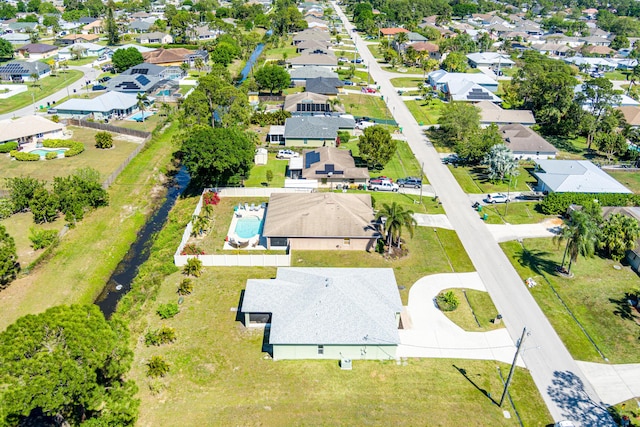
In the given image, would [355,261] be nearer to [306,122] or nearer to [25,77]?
[306,122]

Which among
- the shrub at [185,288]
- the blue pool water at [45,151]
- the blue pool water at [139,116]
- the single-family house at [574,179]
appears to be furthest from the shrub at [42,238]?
the single-family house at [574,179]

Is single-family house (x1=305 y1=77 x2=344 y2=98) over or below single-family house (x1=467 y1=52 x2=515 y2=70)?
below

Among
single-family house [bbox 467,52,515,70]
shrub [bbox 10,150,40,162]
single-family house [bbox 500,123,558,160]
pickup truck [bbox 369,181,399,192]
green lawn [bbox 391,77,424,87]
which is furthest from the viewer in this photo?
single-family house [bbox 467,52,515,70]

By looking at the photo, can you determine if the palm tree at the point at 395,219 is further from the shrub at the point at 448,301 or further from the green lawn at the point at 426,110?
the green lawn at the point at 426,110

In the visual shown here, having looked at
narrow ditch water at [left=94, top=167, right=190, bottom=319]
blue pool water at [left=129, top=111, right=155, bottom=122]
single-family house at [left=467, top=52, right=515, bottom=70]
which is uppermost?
single-family house at [left=467, top=52, right=515, bottom=70]

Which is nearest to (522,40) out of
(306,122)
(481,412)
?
(306,122)

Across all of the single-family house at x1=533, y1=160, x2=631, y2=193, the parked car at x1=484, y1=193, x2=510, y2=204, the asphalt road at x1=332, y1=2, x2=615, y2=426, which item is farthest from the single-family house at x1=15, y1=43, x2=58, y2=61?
the single-family house at x1=533, y1=160, x2=631, y2=193

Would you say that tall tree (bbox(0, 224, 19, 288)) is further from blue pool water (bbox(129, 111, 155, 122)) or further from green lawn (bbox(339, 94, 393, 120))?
green lawn (bbox(339, 94, 393, 120))
